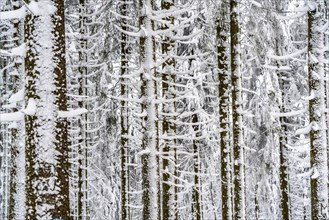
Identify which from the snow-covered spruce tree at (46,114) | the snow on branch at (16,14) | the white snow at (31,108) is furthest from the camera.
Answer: the snow on branch at (16,14)

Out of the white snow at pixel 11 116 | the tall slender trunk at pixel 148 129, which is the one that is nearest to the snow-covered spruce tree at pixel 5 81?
the tall slender trunk at pixel 148 129

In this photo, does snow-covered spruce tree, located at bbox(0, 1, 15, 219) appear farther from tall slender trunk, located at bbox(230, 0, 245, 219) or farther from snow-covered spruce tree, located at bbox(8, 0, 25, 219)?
tall slender trunk, located at bbox(230, 0, 245, 219)

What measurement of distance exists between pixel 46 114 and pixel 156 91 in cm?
844

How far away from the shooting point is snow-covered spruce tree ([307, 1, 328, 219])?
1473 centimetres

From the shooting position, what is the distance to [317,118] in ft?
49.0

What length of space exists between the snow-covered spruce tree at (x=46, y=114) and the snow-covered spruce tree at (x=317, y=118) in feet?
29.7

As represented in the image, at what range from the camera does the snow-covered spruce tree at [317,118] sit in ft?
48.3

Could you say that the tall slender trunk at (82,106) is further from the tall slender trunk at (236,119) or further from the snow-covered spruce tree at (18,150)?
the tall slender trunk at (236,119)

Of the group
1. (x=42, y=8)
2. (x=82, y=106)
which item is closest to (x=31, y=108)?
(x=42, y=8)

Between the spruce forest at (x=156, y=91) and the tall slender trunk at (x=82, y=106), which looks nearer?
the spruce forest at (x=156, y=91)

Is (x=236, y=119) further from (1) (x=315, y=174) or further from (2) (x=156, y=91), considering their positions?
(1) (x=315, y=174)

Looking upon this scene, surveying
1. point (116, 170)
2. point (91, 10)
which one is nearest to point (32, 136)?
point (91, 10)

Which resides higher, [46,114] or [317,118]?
[46,114]

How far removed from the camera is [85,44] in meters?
19.7
